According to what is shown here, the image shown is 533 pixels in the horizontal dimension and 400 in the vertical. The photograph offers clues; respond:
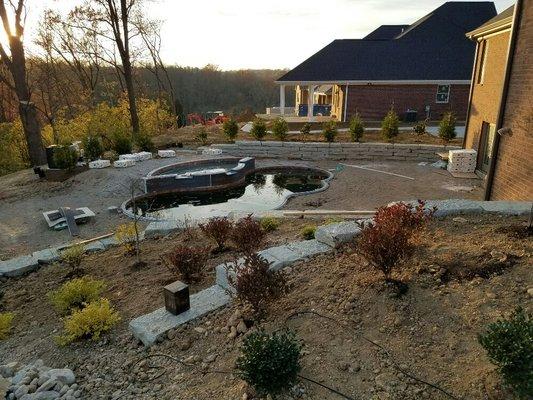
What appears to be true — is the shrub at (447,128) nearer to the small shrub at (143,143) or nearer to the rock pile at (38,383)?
the small shrub at (143,143)

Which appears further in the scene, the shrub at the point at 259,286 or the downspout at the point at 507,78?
the downspout at the point at 507,78

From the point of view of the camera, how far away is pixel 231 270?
4.36 meters

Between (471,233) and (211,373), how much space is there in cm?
355

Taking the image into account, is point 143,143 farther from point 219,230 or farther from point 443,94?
point 443,94

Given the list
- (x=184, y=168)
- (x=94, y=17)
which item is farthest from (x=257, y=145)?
(x=94, y=17)

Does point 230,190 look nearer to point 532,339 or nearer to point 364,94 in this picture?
point 532,339

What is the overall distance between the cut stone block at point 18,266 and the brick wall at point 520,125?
913 centimetres

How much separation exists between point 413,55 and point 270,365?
2651cm

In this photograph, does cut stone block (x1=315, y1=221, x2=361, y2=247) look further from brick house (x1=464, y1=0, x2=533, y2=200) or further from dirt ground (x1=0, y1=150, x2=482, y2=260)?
dirt ground (x1=0, y1=150, x2=482, y2=260)

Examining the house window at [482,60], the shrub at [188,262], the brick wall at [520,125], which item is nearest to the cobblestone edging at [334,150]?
the house window at [482,60]

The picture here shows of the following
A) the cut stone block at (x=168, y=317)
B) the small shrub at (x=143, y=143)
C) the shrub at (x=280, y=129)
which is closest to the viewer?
the cut stone block at (x=168, y=317)

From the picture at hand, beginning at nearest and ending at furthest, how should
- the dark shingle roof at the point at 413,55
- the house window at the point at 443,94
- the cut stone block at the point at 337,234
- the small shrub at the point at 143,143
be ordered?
the cut stone block at the point at 337,234 < the small shrub at the point at 143,143 < the dark shingle roof at the point at 413,55 < the house window at the point at 443,94

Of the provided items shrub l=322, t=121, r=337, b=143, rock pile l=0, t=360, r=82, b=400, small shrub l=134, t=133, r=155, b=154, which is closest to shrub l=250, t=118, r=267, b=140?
shrub l=322, t=121, r=337, b=143

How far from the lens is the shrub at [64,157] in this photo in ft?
40.9
